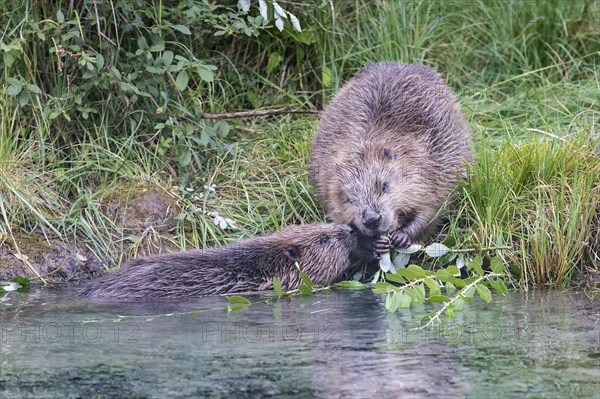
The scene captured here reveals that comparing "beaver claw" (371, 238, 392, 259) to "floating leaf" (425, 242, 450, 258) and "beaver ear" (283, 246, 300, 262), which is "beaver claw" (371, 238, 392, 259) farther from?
"beaver ear" (283, 246, 300, 262)

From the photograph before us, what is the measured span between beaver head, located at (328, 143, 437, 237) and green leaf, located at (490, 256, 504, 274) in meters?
0.56

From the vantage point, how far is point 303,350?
11.8ft

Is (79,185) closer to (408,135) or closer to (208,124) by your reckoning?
(208,124)

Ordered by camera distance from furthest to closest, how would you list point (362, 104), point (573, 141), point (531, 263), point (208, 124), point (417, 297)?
point (208, 124) < point (362, 104) < point (573, 141) < point (531, 263) < point (417, 297)

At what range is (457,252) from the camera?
4930 mm

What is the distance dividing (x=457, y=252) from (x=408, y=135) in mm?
729

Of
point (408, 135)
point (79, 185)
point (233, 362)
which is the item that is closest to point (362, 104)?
point (408, 135)

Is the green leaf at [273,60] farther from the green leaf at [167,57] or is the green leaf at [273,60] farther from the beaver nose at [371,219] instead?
the beaver nose at [371,219]

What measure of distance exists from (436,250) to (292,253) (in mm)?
649

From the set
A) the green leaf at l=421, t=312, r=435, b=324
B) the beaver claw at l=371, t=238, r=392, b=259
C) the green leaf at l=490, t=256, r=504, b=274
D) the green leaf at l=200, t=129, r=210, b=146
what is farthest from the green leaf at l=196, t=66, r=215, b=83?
the green leaf at l=421, t=312, r=435, b=324

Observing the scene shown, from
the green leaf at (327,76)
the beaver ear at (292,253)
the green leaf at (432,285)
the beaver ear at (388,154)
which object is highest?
the green leaf at (327,76)

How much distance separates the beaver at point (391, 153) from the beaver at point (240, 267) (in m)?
0.18

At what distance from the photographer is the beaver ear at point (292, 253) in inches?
195

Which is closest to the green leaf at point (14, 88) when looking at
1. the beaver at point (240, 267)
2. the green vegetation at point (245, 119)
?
the green vegetation at point (245, 119)
